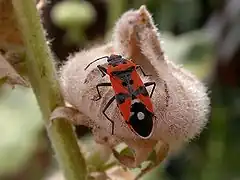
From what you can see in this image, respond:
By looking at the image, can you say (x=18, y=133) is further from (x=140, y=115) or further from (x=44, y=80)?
(x=140, y=115)

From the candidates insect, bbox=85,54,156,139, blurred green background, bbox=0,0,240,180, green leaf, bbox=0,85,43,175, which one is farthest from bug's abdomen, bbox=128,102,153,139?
green leaf, bbox=0,85,43,175

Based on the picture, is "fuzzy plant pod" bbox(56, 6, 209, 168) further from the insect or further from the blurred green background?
the blurred green background

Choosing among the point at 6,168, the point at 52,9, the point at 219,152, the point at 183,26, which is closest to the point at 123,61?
the point at 6,168

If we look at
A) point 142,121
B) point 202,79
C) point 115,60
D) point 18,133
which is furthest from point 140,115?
point 202,79

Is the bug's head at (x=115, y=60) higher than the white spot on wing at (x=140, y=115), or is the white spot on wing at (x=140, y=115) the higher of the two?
the bug's head at (x=115, y=60)

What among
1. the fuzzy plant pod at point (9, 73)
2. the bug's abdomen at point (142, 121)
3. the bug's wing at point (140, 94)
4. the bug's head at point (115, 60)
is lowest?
the bug's abdomen at point (142, 121)

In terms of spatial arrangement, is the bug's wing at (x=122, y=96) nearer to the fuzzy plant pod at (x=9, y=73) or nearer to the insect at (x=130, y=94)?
the insect at (x=130, y=94)

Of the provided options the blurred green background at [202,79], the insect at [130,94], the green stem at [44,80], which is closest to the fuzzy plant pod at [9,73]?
the green stem at [44,80]
